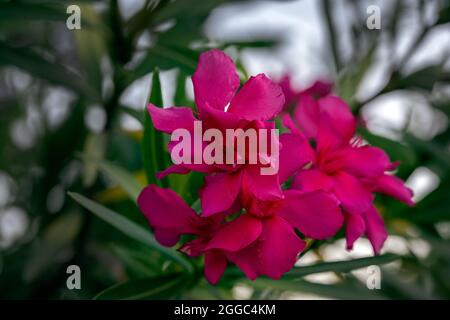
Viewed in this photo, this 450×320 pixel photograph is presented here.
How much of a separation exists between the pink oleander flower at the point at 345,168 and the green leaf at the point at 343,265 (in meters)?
0.02

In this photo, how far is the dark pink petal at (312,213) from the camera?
50 centimetres

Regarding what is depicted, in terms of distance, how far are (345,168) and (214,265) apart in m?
0.15

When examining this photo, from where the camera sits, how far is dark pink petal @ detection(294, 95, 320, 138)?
1.98 feet

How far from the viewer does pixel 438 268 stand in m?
1.18

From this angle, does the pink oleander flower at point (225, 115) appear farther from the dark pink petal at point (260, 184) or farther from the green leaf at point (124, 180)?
the green leaf at point (124, 180)

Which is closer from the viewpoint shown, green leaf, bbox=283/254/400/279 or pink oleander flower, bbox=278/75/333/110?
green leaf, bbox=283/254/400/279

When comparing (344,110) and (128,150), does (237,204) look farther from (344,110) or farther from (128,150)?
(128,150)

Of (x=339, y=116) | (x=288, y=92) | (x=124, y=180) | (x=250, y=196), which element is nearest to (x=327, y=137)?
(x=339, y=116)

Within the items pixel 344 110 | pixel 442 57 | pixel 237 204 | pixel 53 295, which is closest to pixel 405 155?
pixel 344 110

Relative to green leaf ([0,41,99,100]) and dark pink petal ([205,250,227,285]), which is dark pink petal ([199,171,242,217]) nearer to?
dark pink petal ([205,250,227,285])

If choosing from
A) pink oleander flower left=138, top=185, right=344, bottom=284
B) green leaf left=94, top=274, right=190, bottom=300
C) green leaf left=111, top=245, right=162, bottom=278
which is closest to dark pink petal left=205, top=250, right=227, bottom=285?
pink oleander flower left=138, top=185, right=344, bottom=284

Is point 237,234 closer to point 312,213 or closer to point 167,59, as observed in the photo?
point 312,213

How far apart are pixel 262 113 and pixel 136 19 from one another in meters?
0.48
